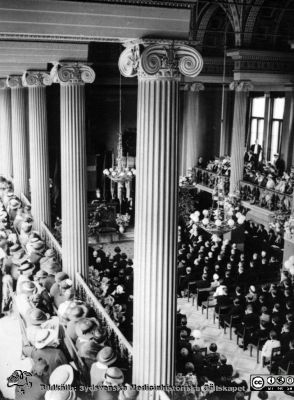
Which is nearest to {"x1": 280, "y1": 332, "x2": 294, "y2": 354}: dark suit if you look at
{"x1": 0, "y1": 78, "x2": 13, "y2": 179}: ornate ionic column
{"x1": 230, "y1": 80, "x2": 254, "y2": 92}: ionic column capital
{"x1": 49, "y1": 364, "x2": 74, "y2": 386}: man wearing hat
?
{"x1": 49, "y1": 364, "x2": 74, "y2": 386}: man wearing hat

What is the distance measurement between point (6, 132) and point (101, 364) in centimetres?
1600

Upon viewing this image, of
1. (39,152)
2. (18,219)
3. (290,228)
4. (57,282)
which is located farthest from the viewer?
(290,228)

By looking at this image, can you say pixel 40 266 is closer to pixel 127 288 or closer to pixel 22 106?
pixel 127 288

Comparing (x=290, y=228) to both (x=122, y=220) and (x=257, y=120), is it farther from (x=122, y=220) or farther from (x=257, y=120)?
(x=257, y=120)

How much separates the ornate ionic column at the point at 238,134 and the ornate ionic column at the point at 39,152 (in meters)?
8.17

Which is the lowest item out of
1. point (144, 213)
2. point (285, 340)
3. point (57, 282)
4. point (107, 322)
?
point (285, 340)

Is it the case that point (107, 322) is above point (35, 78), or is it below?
below

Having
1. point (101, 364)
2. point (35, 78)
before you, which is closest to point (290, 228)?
point (35, 78)

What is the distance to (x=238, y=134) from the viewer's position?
1967 centimetres

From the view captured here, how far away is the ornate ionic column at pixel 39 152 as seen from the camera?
13.9 metres

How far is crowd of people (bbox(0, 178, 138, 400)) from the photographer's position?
6.80 meters

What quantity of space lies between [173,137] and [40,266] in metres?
6.66

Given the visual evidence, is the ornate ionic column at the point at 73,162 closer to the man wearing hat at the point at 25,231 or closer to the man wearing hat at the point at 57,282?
the man wearing hat at the point at 57,282

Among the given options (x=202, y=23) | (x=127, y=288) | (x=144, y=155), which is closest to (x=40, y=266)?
(x=127, y=288)
